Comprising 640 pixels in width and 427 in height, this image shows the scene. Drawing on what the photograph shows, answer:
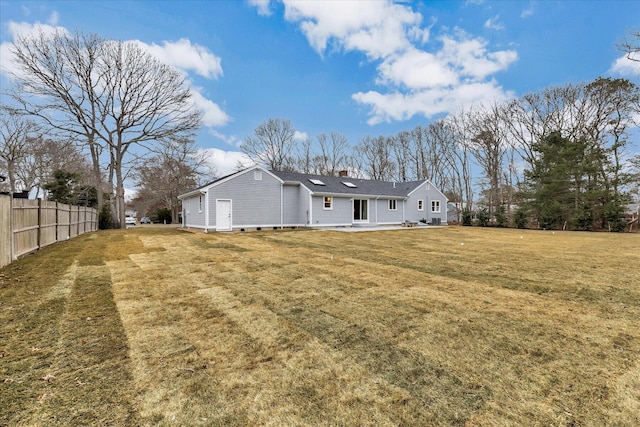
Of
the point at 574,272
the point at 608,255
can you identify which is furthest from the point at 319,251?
the point at 608,255

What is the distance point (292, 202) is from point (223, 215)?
4.76 metres

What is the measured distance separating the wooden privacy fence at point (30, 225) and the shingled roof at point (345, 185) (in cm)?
1114

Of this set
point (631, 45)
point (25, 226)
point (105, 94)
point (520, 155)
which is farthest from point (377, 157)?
point (25, 226)

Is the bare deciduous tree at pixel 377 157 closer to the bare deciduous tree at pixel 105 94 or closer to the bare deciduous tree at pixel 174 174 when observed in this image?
the bare deciduous tree at pixel 174 174

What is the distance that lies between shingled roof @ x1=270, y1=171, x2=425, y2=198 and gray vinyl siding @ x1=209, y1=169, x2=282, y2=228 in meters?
1.44

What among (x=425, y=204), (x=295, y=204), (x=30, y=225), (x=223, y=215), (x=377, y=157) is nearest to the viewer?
(x=30, y=225)

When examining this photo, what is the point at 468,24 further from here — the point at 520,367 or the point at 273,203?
the point at 520,367

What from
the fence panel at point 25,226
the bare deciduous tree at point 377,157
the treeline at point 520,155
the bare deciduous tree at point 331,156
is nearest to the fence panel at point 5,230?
the fence panel at point 25,226

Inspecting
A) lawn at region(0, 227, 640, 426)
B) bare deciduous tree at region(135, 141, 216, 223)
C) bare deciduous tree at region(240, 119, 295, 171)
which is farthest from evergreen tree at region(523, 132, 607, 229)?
bare deciduous tree at region(135, 141, 216, 223)

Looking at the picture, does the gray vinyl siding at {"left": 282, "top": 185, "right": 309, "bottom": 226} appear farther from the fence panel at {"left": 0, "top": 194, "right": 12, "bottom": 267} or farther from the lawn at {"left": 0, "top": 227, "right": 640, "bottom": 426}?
the lawn at {"left": 0, "top": 227, "right": 640, "bottom": 426}

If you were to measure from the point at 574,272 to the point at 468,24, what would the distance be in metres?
14.7

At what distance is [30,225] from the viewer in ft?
28.0

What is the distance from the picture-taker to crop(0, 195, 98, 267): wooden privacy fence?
6741 millimetres

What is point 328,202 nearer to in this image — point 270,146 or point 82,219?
point 82,219
